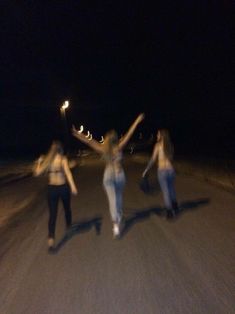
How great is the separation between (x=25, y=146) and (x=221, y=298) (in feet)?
221

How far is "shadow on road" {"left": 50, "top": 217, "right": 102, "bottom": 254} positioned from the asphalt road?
18mm

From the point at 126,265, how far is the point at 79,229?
11.8 feet

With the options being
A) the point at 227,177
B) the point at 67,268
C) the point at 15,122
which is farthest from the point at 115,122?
the point at 67,268

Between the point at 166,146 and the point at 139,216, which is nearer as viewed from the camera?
the point at 166,146

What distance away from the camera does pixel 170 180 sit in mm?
11234

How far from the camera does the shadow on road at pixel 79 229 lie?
30.8 feet

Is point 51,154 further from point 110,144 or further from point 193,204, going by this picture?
point 193,204

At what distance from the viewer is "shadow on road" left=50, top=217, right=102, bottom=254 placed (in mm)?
9383

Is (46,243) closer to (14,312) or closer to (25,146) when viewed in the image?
(14,312)

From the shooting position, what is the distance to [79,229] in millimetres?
10969

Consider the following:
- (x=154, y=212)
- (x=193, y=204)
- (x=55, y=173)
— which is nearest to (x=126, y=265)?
(x=55, y=173)

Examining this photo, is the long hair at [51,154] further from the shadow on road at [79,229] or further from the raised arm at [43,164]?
the shadow on road at [79,229]

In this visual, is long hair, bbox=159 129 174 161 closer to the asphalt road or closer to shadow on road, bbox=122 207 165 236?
the asphalt road

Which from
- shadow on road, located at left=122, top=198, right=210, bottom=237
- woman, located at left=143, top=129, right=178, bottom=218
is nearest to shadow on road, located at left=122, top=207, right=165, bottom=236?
shadow on road, located at left=122, top=198, right=210, bottom=237
